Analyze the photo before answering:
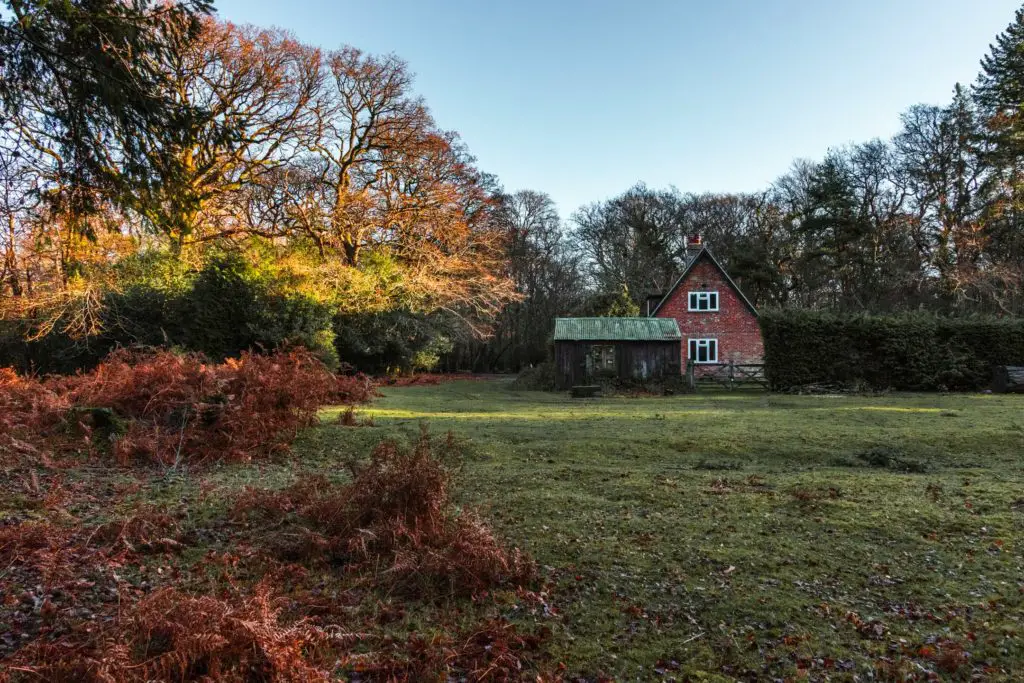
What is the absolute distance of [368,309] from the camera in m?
28.4

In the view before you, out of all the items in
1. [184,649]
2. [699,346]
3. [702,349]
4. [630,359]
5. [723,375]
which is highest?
[699,346]

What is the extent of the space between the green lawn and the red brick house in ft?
80.0

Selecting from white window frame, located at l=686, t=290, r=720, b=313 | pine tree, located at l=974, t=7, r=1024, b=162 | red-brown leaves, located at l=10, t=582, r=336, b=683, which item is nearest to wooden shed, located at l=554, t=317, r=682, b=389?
white window frame, located at l=686, t=290, r=720, b=313

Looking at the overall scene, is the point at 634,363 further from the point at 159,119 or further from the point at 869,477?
the point at 159,119

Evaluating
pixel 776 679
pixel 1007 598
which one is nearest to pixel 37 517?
pixel 776 679

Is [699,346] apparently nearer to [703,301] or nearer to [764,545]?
[703,301]

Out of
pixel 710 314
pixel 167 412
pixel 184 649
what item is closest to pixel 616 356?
pixel 710 314

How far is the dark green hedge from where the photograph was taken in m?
24.6

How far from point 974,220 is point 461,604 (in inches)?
1653

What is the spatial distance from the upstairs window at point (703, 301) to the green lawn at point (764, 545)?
24.8m

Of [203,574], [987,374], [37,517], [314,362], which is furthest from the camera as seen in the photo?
[987,374]

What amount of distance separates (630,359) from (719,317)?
1021 cm

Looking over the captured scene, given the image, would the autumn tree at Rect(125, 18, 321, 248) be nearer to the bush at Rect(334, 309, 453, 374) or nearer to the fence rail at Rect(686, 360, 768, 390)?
the bush at Rect(334, 309, 453, 374)

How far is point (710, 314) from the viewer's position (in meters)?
35.2
